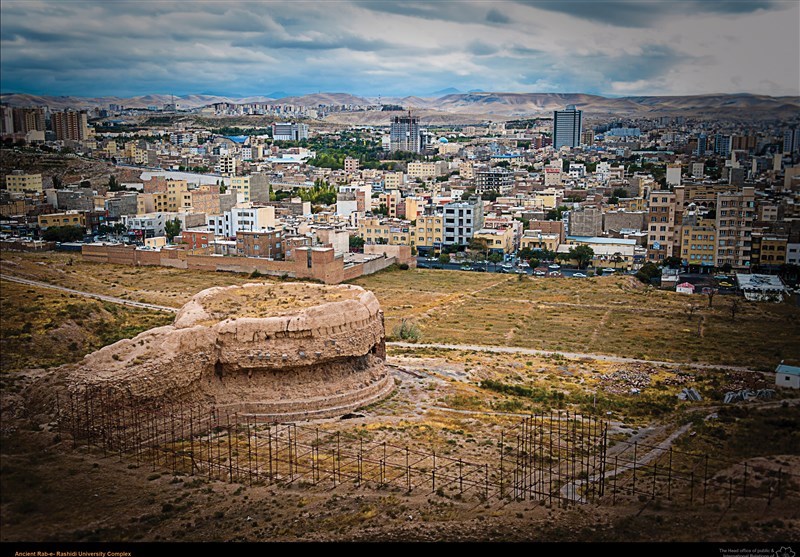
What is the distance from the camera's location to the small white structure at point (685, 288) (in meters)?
25.8

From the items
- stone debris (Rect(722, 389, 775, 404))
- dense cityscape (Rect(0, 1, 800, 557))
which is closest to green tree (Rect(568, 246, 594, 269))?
dense cityscape (Rect(0, 1, 800, 557))

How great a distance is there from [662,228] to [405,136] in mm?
67111

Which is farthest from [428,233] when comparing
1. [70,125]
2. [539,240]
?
[70,125]

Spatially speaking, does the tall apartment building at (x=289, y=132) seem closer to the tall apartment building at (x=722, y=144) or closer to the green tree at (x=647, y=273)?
the tall apartment building at (x=722, y=144)

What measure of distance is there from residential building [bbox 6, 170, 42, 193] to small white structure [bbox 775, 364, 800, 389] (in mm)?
32770

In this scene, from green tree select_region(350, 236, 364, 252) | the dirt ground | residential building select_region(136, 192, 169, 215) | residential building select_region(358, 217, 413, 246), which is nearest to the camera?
the dirt ground

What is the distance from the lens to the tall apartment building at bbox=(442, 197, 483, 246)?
35188 millimetres

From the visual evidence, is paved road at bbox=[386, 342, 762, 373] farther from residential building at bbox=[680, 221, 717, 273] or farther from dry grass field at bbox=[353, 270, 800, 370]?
residential building at bbox=[680, 221, 717, 273]

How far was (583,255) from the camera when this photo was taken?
32.0 meters

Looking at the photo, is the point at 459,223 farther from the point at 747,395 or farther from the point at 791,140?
the point at 747,395

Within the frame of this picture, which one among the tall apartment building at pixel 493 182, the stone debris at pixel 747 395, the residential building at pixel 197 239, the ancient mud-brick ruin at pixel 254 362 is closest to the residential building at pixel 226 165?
the tall apartment building at pixel 493 182

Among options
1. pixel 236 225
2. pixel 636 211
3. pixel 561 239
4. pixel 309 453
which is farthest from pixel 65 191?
pixel 309 453

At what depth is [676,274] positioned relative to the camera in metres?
28.2

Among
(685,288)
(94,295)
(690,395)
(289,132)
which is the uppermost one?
(289,132)
